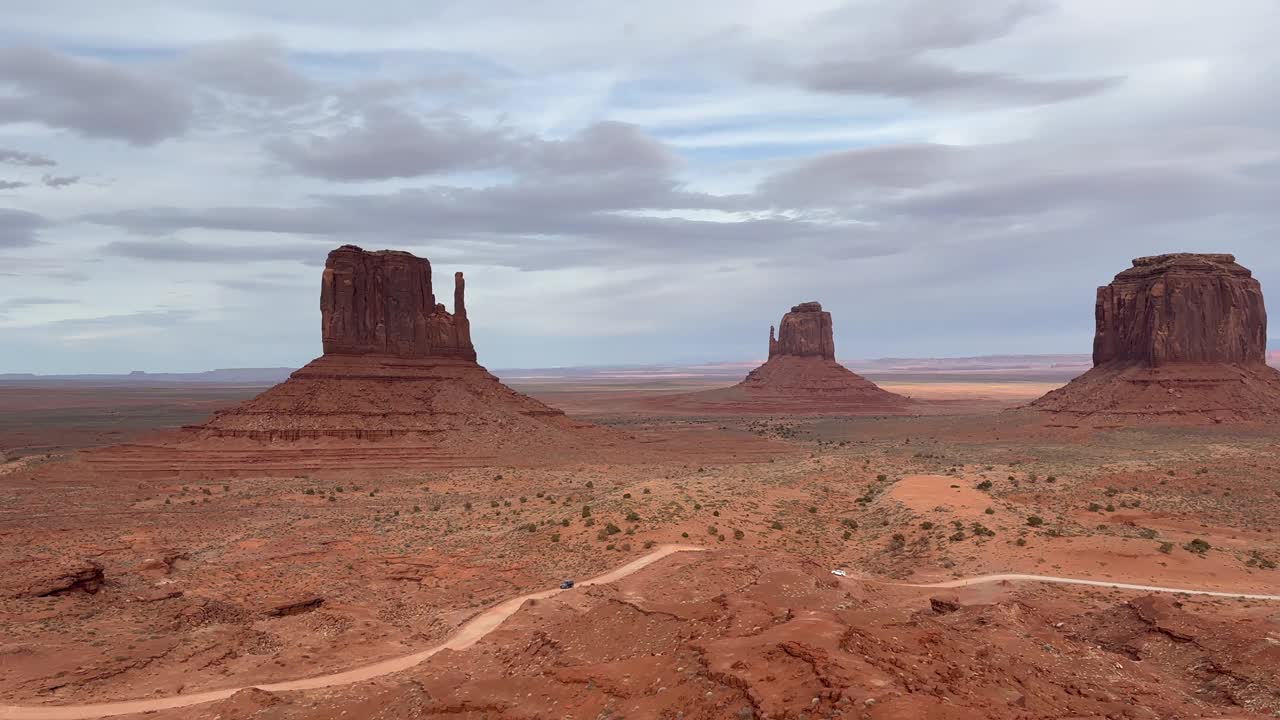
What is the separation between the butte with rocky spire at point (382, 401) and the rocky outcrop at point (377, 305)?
99 millimetres

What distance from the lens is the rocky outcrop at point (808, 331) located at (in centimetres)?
15488

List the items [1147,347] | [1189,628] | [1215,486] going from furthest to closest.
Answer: [1147,347]
[1215,486]
[1189,628]

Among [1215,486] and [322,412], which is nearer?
[1215,486]

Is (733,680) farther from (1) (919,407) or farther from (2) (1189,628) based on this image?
(1) (919,407)

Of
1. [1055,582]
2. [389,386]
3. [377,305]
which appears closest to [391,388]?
[389,386]

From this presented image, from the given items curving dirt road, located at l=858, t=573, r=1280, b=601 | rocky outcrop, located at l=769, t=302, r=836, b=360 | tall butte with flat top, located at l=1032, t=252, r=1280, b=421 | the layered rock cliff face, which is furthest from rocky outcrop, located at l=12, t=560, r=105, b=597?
rocky outcrop, located at l=769, t=302, r=836, b=360

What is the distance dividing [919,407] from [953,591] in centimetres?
12783

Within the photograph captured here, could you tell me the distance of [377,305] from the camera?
7662cm

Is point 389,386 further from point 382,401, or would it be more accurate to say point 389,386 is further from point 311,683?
point 311,683

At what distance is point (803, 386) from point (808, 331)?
44.4 feet

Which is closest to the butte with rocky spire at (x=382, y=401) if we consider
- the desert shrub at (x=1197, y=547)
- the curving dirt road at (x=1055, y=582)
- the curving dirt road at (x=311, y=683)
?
the curving dirt road at (x=311, y=683)

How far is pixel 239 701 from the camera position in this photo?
53.6 feet

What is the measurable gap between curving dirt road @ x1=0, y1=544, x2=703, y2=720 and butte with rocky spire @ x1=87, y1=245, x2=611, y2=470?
42596 millimetres

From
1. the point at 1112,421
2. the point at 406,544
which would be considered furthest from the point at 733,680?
the point at 1112,421
